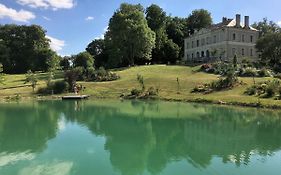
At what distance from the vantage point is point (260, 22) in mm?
104750

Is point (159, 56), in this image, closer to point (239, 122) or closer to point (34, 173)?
point (239, 122)

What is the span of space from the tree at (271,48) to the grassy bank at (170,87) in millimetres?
13459

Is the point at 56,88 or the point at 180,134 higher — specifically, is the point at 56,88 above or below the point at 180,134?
above

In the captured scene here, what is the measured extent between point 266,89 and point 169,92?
13.4 meters

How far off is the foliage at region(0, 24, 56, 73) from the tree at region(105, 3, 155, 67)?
17.2 meters

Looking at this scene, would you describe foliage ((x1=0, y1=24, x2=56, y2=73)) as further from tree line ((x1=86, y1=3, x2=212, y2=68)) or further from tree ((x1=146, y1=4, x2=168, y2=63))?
tree ((x1=146, y1=4, x2=168, y2=63))

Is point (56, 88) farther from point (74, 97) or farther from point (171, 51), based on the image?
point (171, 51)

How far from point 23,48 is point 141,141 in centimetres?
8325

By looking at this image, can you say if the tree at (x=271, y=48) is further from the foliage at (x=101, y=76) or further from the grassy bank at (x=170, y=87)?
the foliage at (x=101, y=76)

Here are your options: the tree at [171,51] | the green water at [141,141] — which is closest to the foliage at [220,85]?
the green water at [141,141]

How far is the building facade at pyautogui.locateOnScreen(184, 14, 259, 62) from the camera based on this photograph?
79562 mm

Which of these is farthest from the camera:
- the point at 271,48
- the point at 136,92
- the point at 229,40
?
the point at 229,40

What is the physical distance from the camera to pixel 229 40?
79.8m

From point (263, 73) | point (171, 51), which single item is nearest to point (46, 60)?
point (171, 51)
